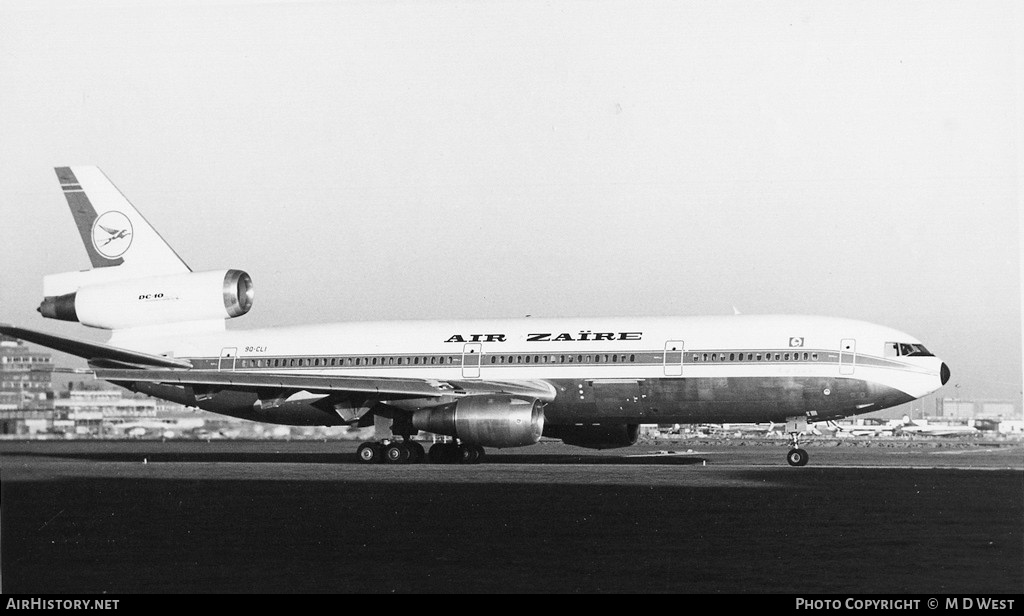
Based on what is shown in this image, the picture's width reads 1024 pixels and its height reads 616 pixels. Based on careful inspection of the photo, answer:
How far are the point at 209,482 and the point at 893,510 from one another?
12987 millimetres

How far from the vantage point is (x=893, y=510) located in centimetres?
1836

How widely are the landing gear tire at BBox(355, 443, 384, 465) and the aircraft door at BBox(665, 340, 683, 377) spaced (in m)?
7.88

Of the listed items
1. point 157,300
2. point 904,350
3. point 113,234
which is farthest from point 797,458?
point 113,234

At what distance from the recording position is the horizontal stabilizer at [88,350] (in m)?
29.1

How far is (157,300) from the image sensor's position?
116ft

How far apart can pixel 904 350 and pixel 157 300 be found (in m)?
20.8

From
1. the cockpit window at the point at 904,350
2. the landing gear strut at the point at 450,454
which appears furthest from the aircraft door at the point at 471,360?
the cockpit window at the point at 904,350

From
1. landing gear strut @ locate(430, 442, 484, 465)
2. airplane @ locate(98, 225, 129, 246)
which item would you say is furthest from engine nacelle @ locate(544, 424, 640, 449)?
airplane @ locate(98, 225, 129, 246)

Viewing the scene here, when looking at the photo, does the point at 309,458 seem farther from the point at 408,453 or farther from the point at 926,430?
the point at 926,430

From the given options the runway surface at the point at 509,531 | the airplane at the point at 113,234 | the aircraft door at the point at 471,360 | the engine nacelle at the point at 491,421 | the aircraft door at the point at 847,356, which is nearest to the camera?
the runway surface at the point at 509,531

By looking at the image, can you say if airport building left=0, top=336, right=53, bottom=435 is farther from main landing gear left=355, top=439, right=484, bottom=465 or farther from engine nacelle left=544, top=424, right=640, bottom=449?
engine nacelle left=544, top=424, right=640, bottom=449

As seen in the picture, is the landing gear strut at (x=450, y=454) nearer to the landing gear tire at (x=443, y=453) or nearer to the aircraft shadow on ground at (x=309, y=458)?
the landing gear tire at (x=443, y=453)

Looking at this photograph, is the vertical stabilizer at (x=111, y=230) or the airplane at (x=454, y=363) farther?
the vertical stabilizer at (x=111, y=230)
